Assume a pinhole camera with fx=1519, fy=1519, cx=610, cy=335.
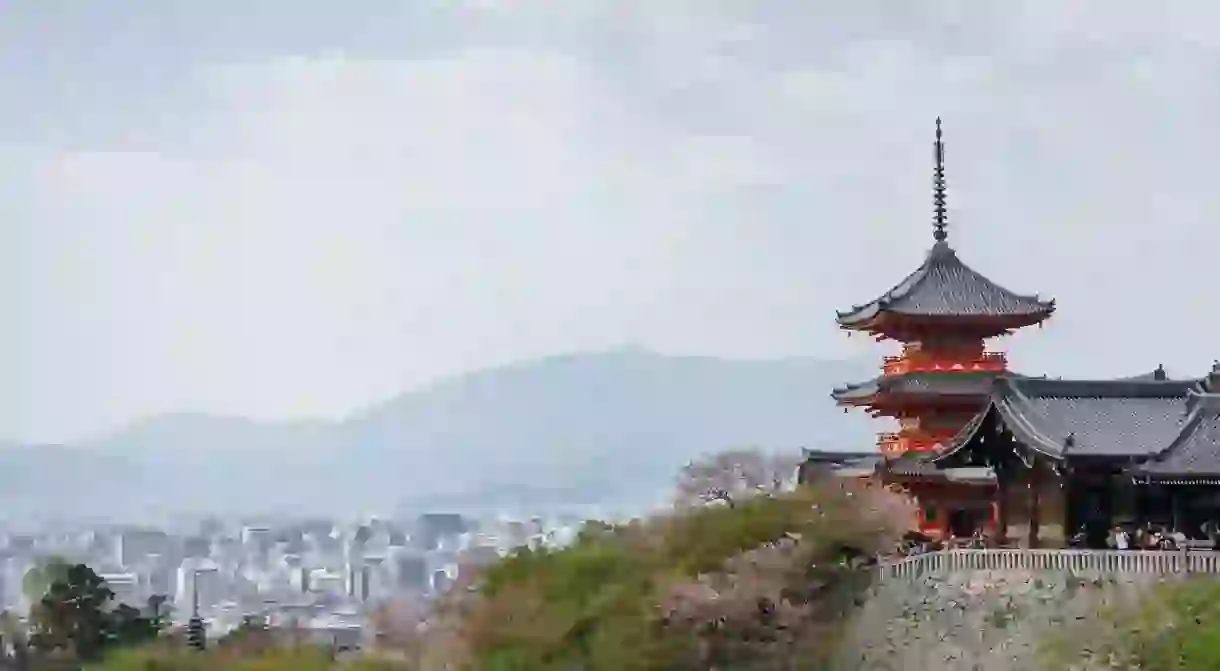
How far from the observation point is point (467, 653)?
1991cm

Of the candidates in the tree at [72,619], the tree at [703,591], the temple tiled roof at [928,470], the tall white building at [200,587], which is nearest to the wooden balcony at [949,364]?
the temple tiled roof at [928,470]

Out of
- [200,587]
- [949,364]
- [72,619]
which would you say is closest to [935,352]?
[949,364]

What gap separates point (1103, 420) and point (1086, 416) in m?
0.21

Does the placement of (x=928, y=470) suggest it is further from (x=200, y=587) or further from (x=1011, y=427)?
(x=200, y=587)

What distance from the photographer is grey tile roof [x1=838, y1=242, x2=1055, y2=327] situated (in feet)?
76.4

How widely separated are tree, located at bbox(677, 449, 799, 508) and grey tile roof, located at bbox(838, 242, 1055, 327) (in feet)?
17.1

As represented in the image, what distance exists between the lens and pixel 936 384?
23062mm

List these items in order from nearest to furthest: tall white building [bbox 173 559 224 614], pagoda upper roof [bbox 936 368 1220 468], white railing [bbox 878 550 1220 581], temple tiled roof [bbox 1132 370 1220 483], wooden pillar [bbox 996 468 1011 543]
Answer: white railing [bbox 878 550 1220 581]
temple tiled roof [bbox 1132 370 1220 483]
pagoda upper roof [bbox 936 368 1220 468]
wooden pillar [bbox 996 468 1011 543]
tall white building [bbox 173 559 224 614]

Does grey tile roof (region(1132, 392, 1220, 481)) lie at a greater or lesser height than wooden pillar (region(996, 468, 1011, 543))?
greater

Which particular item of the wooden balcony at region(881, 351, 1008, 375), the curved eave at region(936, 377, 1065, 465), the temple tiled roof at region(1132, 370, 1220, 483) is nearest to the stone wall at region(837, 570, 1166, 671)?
the temple tiled roof at region(1132, 370, 1220, 483)

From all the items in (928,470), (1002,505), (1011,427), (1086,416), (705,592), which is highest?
(1086,416)

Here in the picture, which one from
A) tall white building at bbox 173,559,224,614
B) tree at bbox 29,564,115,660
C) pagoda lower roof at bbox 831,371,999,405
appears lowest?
tall white building at bbox 173,559,224,614

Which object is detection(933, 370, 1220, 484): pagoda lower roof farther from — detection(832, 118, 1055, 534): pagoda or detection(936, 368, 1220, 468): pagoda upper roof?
detection(832, 118, 1055, 534): pagoda

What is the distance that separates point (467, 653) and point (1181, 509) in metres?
9.06
